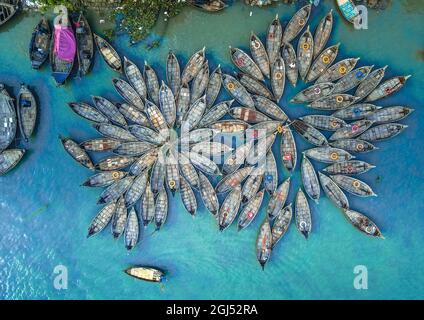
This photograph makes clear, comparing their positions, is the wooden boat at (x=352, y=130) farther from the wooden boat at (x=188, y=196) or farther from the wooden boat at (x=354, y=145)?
the wooden boat at (x=188, y=196)

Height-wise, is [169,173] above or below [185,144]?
below

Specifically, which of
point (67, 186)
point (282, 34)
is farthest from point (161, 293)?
point (282, 34)

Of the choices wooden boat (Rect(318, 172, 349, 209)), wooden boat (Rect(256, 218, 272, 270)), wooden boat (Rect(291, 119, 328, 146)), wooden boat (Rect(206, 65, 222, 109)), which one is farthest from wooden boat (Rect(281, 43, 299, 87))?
wooden boat (Rect(256, 218, 272, 270))

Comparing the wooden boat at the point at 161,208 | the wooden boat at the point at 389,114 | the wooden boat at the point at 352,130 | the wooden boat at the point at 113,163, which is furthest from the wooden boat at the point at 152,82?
the wooden boat at the point at 389,114

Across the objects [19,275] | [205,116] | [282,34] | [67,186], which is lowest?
[19,275]

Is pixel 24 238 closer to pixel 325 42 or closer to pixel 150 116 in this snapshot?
pixel 150 116
